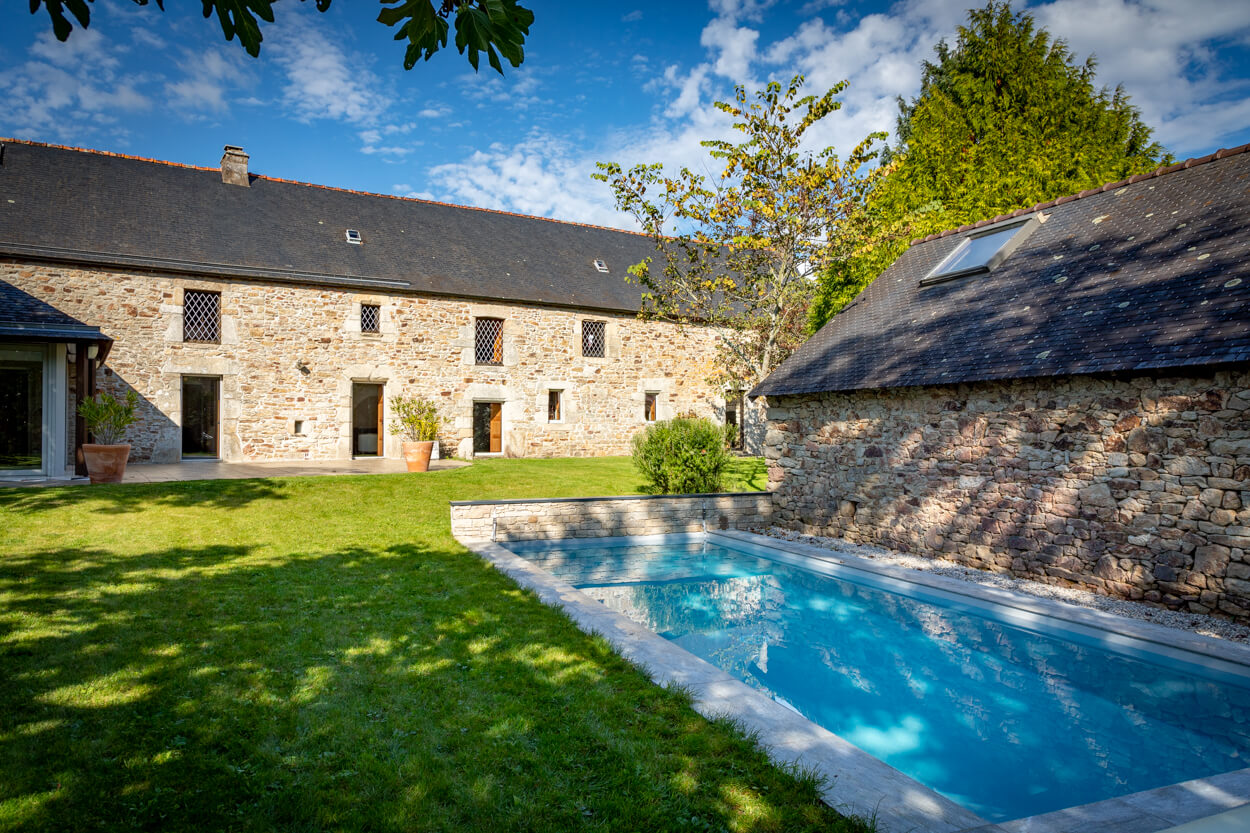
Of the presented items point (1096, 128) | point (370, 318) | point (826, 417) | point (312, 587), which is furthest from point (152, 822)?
point (1096, 128)

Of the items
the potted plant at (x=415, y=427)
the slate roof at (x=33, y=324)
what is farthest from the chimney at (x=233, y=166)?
the potted plant at (x=415, y=427)

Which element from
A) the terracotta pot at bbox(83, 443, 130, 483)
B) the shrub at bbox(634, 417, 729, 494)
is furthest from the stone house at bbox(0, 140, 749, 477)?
the shrub at bbox(634, 417, 729, 494)

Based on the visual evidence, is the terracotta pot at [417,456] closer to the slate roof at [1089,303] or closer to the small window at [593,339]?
the slate roof at [1089,303]

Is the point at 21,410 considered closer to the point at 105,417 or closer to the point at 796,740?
the point at 105,417

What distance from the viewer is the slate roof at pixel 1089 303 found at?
598cm

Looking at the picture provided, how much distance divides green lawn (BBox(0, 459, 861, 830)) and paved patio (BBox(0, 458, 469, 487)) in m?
4.40

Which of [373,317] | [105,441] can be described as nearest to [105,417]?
[105,441]

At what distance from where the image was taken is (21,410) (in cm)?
1214

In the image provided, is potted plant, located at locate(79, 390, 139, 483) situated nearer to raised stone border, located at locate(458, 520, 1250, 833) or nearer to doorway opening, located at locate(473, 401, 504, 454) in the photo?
doorway opening, located at locate(473, 401, 504, 454)

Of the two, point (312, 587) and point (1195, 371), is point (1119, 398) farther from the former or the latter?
point (312, 587)

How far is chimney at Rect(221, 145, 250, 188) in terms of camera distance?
17109 mm

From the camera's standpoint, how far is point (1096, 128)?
46.5 feet

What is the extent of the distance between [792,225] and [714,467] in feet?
16.7

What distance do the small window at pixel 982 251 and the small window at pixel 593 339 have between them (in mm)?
10674
